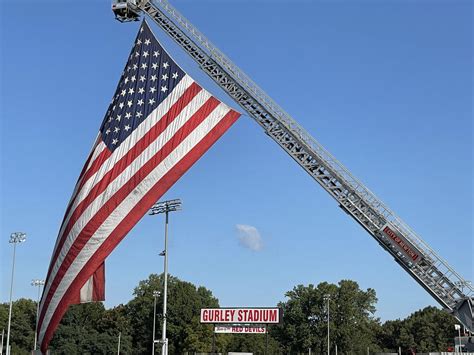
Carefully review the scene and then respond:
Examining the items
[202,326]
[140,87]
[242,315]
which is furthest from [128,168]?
[202,326]

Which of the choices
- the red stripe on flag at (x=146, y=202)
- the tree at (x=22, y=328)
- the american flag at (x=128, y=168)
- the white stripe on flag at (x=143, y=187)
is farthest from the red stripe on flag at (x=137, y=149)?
the tree at (x=22, y=328)

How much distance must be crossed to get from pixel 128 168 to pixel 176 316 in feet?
309

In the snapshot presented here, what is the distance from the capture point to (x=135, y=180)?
925 inches

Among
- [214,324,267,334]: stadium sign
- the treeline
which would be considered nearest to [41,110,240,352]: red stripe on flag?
[214,324,267,334]: stadium sign

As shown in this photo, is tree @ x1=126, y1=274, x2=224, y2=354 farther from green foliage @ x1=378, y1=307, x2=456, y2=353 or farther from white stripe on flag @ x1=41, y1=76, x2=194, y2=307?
white stripe on flag @ x1=41, y1=76, x2=194, y2=307

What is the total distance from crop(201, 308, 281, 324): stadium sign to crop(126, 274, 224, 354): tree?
2553 inches

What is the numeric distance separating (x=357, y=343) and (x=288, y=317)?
577 inches

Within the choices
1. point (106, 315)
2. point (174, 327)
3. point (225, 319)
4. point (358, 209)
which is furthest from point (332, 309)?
point (358, 209)

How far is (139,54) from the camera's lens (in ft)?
86.5

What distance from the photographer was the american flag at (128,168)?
23.3m

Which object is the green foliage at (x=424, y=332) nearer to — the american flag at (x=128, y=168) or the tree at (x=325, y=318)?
the tree at (x=325, y=318)

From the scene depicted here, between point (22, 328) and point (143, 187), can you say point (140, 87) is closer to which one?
point (143, 187)

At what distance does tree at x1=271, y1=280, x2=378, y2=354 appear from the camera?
376 feet

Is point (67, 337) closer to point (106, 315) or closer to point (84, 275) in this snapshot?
point (106, 315)
